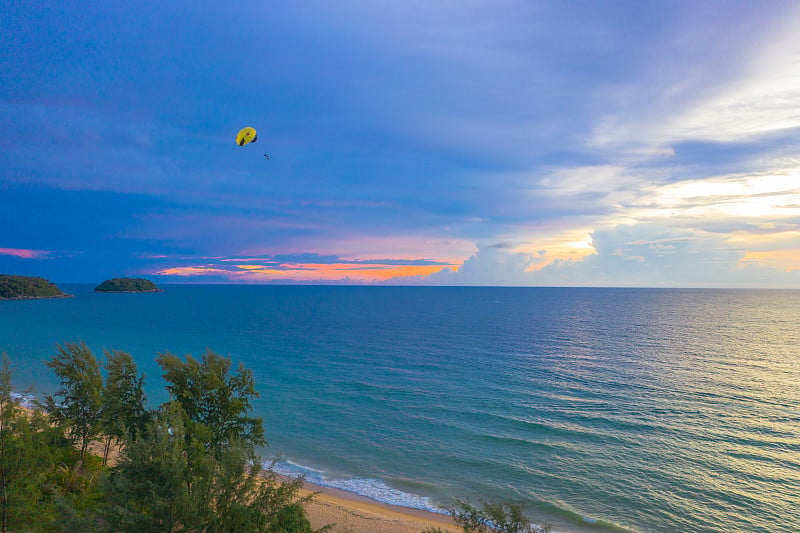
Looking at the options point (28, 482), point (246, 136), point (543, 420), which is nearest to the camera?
point (28, 482)

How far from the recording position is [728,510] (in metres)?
29.1

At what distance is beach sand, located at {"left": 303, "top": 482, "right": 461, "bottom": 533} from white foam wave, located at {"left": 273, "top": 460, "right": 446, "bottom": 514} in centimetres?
58

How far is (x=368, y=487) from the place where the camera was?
1281 inches

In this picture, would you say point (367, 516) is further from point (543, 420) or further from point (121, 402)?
point (543, 420)

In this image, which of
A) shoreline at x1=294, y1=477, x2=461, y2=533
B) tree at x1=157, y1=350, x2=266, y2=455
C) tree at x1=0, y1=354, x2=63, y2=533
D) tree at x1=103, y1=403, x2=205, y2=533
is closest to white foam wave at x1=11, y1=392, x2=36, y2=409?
tree at x1=157, y1=350, x2=266, y2=455

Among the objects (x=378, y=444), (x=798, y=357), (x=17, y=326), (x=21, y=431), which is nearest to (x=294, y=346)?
(x=378, y=444)

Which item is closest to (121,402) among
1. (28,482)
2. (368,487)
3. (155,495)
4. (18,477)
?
(18,477)

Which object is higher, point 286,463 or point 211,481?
point 211,481

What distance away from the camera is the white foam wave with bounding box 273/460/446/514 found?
1196 inches

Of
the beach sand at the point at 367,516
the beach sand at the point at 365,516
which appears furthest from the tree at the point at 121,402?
the beach sand at the point at 367,516

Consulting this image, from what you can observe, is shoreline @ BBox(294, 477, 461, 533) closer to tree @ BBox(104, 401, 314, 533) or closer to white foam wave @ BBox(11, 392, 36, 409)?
tree @ BBox(104, 401, 314, 533)

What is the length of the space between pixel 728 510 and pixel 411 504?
73.0 feet

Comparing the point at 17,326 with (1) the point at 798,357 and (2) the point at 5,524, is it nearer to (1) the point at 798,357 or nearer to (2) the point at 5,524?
(2) the point at 5,524

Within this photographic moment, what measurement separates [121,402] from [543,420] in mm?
39189
